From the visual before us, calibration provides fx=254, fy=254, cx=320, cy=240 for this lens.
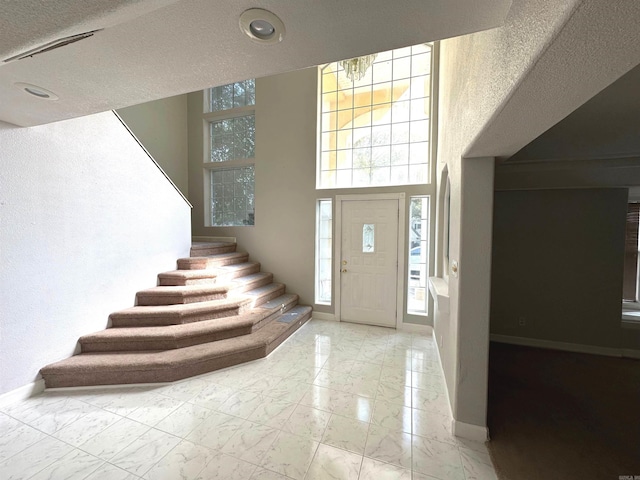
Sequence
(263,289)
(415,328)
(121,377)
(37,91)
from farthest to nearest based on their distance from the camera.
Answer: (263,289), (415,328), (121,377), (37,91)

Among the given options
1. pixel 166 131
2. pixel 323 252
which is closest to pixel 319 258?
pixel 323 252

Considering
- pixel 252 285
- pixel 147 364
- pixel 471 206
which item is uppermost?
pixel 471 206

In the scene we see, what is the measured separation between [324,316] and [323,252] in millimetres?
1072

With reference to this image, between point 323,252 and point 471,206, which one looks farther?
point 323,252

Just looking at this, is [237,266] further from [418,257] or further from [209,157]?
[418,257]

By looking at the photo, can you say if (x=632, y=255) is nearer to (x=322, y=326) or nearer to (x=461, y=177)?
(x=461, y=177)

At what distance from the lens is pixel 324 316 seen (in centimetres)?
426

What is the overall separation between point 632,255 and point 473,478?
466cm

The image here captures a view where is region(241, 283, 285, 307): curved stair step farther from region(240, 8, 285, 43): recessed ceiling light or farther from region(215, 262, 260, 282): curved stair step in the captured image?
region(240, 8, 285, 43): recessed ceiling light

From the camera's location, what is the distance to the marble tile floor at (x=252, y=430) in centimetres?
158

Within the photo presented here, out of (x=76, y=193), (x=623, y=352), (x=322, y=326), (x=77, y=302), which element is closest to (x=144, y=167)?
(x=76, y=193)

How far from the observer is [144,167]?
3248 millimetres

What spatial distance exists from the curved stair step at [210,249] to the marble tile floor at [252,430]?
6.86 ft

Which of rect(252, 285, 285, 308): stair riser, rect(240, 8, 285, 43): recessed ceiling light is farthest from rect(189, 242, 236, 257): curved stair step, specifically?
rect(240, 8, 285, 43): recessed ceiling light
